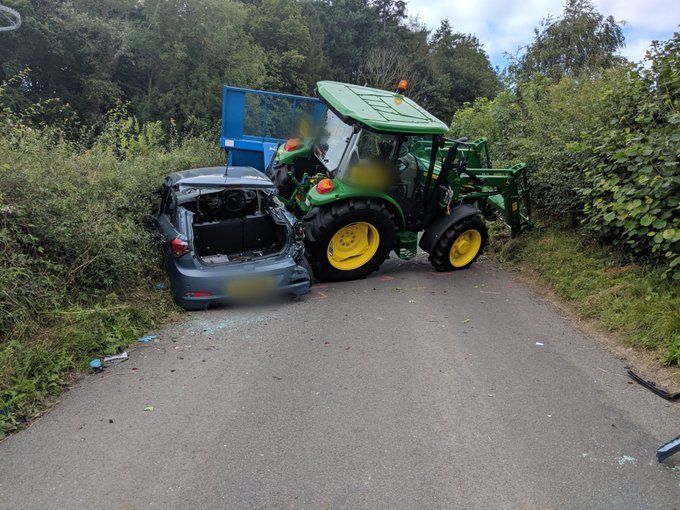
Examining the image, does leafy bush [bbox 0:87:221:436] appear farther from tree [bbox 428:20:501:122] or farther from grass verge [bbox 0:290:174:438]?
tree [bbox 428:20:501:122]

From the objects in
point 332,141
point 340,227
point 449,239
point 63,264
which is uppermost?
point 332,141

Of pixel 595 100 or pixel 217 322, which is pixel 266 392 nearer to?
pixel 217 322

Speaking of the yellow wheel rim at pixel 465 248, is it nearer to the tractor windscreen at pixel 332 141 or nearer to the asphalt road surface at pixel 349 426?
the tractor windscreen at pixel 332 141

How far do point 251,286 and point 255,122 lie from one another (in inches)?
235

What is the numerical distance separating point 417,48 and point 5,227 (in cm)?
5966

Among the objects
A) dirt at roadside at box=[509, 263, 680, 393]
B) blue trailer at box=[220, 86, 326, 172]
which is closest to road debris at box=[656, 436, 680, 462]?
dirt at roadside at box=[509, 263, 680, 393]

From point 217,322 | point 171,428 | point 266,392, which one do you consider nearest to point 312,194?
point 217,322

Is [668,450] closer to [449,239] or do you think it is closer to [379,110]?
[449,239]

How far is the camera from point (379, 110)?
7484 millimetres

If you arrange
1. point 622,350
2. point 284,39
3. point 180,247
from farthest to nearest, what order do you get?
point 284,39, point 180,247, point 622,350

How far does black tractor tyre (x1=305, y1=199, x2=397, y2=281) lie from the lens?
7.11 meters

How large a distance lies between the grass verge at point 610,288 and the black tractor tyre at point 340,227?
264 centimetres

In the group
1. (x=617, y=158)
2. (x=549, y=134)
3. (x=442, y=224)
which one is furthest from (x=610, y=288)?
(x=549, y=134)

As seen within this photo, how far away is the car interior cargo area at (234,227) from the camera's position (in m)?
6.83
